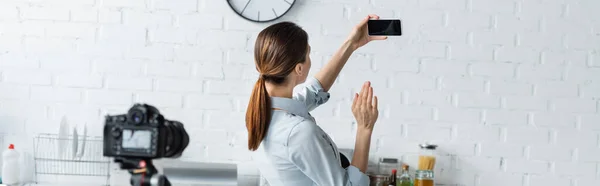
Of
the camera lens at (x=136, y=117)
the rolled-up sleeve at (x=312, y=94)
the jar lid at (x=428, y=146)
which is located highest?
the rolled-up sleeve at (x=312, y=94)

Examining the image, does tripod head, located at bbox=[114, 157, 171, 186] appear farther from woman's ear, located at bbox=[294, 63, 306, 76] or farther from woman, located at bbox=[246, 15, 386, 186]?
woman's ear, located at bbox=[294, 63, 306, 76]

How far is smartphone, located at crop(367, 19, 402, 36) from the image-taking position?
8.95 ft

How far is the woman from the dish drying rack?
3.72 feet

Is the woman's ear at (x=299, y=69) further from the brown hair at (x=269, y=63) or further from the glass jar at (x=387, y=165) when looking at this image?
the glass jar at (x=387, y=165)

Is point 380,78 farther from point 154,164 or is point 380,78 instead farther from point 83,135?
point 154,164

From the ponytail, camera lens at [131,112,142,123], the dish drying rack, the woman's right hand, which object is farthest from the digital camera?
the dish drying rack

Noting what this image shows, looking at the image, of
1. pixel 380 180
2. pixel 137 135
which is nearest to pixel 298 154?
pixel 137 135

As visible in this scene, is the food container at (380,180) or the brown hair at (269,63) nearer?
the brown hair at (269,63)

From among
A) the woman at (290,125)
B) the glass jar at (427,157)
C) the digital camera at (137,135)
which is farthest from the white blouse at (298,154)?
the glass jar at (427,157)

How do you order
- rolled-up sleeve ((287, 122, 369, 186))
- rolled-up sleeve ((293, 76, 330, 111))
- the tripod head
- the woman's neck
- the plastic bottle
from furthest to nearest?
the plastic bottle
rolled-up sleeve ((293, 76, 330, 111))
the woman's neck
rolled-up sleeve ((287, 122, 369, 186))
the tripod head

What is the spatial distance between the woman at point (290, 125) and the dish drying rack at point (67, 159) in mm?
1134

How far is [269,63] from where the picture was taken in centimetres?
229

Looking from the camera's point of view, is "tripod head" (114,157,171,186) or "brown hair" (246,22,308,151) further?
"brown hair" (246,22,308,151)

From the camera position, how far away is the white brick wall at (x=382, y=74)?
10.9 feet
